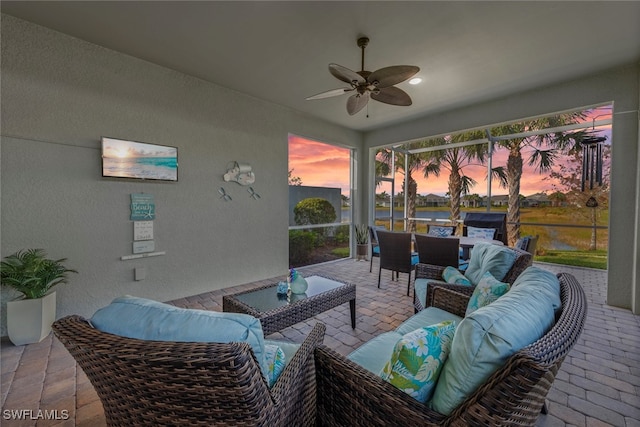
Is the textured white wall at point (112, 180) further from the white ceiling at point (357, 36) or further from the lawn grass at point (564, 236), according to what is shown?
the lawn grass at point (564, 236)

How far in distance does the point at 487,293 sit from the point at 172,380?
1698 mm

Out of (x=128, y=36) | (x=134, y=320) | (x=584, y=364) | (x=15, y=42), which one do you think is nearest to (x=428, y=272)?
(x=584, y=364)

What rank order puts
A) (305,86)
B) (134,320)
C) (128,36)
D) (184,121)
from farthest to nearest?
(305,86), (184,121), (128,36), (134,320)

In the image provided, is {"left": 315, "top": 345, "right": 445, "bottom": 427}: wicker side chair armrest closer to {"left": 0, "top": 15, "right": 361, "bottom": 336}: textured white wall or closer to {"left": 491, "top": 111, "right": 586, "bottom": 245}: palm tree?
{"left": 0, "top": 15, "right": 361, "bottom": 336}: textured white wall

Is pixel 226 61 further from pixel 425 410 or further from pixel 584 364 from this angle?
pixel 584 364

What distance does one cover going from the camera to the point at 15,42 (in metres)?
2.48

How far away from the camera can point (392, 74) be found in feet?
7.73

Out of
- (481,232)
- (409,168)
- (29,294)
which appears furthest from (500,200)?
(29,294)

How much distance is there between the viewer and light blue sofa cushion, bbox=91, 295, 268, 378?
2.76 feet

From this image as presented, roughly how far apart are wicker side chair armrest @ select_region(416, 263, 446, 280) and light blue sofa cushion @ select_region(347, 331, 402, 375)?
130 cm

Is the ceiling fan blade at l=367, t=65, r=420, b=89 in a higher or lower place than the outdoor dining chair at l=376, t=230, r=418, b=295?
higher

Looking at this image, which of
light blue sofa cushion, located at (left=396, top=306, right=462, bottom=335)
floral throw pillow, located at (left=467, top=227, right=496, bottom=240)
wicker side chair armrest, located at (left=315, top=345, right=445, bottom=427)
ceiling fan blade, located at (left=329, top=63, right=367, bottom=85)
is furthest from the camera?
floral throw pillow, located at (left=467, top=227, right=496, bottom=240)

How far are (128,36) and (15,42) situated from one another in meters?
0.95

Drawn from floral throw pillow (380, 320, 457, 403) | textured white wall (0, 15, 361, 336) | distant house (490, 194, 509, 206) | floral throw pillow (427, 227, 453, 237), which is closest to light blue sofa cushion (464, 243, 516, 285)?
floral throw pillow (380, 320, 457, 403)
